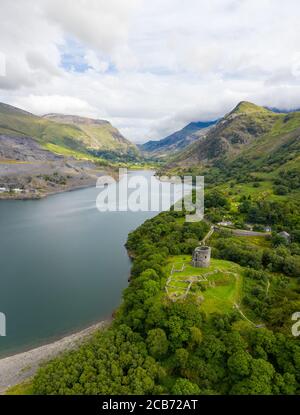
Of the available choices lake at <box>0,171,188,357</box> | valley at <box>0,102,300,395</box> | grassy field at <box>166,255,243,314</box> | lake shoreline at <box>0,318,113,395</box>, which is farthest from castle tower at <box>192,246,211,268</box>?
lake shoreline at <box>0,318,113,395</box>

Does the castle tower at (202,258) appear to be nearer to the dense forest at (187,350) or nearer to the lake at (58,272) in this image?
the dense forest at (187,350)

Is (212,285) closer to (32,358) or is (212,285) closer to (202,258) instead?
(202,258)

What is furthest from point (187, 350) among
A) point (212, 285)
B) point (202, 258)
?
point (202, 258)

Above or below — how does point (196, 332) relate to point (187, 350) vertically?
above

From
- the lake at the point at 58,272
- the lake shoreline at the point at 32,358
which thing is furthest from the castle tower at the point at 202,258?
the lake shoreline at the point at 32,358

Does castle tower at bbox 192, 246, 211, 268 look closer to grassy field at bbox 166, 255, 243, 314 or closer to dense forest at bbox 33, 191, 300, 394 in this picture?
grassy field at bbox 166, 255, 243, 314
